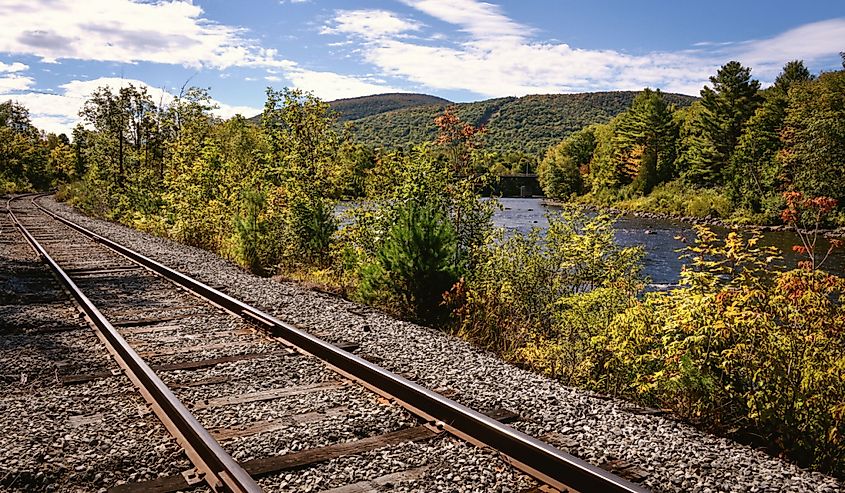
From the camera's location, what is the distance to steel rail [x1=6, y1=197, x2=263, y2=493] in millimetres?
3465

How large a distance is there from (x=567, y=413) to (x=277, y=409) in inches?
83.2

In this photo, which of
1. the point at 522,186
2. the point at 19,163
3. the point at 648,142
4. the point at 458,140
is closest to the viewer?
the point at 458,140

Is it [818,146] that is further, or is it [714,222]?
[714,222]

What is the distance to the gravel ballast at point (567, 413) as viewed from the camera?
3787mm

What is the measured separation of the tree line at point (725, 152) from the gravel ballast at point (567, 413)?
27632mm

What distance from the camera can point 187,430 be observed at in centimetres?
411

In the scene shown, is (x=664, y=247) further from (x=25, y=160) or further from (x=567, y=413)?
(x=25, y=160)

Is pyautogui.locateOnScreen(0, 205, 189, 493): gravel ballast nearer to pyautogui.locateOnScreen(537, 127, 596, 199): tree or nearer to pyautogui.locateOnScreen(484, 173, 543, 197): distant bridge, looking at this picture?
pyautogui.locateOnScreen(537, 127, 596, 199): tree

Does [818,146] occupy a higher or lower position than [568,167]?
higher

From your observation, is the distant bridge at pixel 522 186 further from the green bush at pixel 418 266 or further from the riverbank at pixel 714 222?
the green bush at pixel 418 266

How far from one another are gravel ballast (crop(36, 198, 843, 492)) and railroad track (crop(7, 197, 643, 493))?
0.26 meters

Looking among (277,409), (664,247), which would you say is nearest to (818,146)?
(664,247)

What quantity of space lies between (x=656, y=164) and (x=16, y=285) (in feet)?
258

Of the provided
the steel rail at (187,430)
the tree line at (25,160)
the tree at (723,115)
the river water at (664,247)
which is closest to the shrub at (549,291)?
the river water at (664,247)
